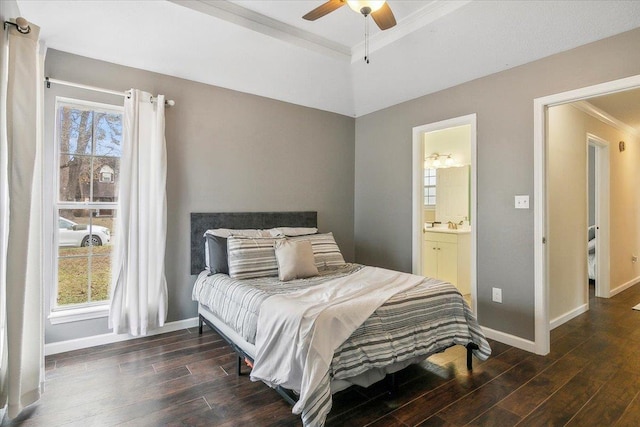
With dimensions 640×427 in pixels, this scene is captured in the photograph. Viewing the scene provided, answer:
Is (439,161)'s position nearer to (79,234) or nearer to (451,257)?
(451,257)

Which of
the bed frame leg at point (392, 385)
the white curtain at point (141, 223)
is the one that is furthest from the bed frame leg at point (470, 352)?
the white curtain at point (141, 223)

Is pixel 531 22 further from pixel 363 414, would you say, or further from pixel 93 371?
pixel 93 371

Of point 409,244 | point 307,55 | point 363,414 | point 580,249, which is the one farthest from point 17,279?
point 580,249

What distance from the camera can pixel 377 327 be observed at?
6.64 ft

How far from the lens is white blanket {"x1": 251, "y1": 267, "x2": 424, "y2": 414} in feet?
5.71

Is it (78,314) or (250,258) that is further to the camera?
(250,258)

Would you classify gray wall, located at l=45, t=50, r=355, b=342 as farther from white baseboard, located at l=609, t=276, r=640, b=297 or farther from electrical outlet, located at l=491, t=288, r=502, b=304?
white baseboard, located at l=609, t=276, r=640, b=297

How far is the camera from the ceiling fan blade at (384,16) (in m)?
2.13

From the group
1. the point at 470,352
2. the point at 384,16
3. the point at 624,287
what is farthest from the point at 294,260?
the point at 624,287

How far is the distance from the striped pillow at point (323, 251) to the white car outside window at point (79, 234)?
175cm

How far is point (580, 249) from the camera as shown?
3.98 meters

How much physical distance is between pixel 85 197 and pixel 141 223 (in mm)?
549

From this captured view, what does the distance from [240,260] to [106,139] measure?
5.52 feet

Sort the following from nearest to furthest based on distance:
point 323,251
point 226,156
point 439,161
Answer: point 323,251 < point 226,156 < point 439,161
